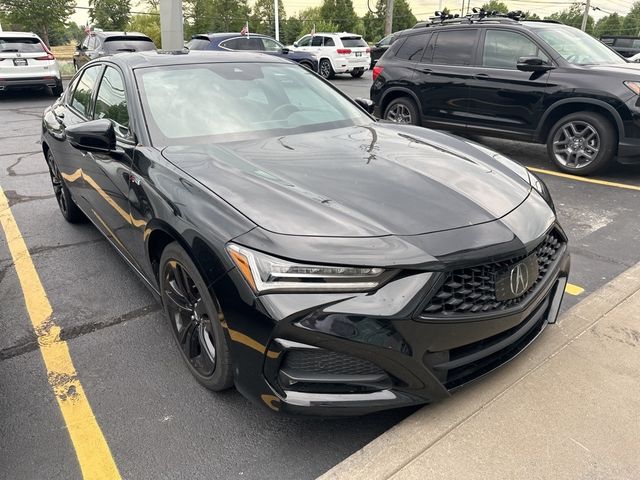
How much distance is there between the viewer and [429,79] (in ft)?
23.9

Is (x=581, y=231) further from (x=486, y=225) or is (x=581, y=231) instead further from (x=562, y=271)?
(x=486, y=225)

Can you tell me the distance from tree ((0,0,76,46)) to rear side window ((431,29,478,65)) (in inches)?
1312

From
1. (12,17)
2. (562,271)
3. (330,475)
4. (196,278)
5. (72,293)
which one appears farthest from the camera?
(12,17)

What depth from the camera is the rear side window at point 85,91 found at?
3.91 metres

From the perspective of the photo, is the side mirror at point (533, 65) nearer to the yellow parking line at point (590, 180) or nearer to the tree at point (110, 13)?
the yellow parking line at point (590, 180)

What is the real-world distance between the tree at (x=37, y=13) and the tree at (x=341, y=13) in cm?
2983

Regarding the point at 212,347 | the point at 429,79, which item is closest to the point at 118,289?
the point at 212,347

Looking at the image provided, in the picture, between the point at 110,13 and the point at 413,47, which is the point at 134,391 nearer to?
the point at 413,47

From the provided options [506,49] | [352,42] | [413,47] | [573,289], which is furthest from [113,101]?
[352,42]

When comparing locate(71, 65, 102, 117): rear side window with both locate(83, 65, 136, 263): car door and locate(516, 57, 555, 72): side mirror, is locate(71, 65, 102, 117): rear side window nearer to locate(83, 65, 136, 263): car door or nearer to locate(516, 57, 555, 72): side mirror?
locate(83, 65, 136, 263): car door

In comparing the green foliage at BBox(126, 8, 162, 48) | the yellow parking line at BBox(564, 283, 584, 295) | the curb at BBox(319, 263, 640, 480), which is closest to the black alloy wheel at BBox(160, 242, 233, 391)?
the curb at BBox(319, 263, 640, 480)

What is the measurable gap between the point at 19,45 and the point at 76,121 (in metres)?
11.0

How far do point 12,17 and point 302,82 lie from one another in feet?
126

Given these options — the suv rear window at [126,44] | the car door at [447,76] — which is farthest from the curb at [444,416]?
the suv rear window at [126,44]
